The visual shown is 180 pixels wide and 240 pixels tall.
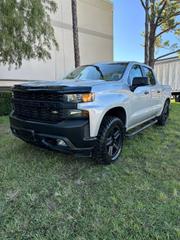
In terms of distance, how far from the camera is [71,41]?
1476cm

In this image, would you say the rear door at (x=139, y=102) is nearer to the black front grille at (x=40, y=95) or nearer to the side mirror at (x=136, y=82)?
the side mirror at (x=136, y=82)

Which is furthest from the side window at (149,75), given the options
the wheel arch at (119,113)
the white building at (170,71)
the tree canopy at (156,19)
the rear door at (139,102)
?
the white building at (170,71)

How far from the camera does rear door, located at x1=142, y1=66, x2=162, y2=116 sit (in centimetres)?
495

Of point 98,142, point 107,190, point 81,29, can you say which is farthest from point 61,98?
point 81,29

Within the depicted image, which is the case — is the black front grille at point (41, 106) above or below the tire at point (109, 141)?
above

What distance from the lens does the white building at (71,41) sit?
12.5m

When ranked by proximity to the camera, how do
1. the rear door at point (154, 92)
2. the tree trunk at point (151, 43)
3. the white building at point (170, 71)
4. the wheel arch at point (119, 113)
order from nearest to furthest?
1. the wheel arch at point (119, 113)
2. the rear door at point (154, 92)
3. the tree trunk at point (151, 43)
4. the white building at point (170, 71)

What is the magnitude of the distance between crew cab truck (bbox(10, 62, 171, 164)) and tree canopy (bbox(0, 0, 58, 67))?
3.62m

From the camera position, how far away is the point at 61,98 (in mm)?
2793

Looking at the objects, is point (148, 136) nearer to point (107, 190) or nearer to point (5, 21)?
point (107, 190)

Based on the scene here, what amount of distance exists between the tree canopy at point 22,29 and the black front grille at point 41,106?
3.75 metres

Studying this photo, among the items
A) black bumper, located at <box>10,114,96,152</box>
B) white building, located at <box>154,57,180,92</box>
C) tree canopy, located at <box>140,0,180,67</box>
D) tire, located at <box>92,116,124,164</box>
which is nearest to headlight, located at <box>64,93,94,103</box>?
black bumper, located at <box>10,114,96,152</box>

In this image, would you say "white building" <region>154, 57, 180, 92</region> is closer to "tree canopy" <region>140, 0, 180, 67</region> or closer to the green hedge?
"tree canopy" <region>140, 0, 180, 67</region>

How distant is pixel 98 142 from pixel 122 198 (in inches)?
34.5
